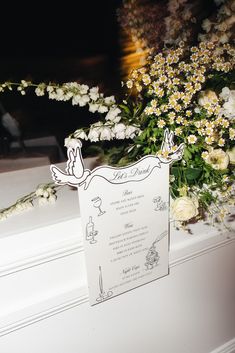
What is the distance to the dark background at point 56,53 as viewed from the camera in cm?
80

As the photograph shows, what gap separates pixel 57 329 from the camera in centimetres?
94

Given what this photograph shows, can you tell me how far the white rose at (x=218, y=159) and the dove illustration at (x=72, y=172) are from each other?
373 millimetres

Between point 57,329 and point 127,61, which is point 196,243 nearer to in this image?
point 57,329

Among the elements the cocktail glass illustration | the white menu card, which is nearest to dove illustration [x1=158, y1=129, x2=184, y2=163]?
the white menu card

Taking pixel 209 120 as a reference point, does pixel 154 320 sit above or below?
below

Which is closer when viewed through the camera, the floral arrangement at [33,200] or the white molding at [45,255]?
the white molding at [45,255]

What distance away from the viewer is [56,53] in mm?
849

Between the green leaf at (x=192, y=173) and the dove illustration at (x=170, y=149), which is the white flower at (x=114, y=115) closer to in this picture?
the dove illustration at (x=170, y=149)

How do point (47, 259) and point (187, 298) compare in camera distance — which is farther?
point (187, 298)

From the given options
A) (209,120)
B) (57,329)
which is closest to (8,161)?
(57,329)

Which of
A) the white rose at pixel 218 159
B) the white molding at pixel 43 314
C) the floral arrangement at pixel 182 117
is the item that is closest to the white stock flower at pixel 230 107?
the floral arrangement at pixel 182 117

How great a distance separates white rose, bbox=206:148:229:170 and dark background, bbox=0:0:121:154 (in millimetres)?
386

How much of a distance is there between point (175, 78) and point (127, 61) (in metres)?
0.20

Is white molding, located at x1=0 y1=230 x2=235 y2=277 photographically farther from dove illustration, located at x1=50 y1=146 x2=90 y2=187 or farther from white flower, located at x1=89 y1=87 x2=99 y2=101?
white flower, located at x1=89 y1=87 x2=99 y2=101
